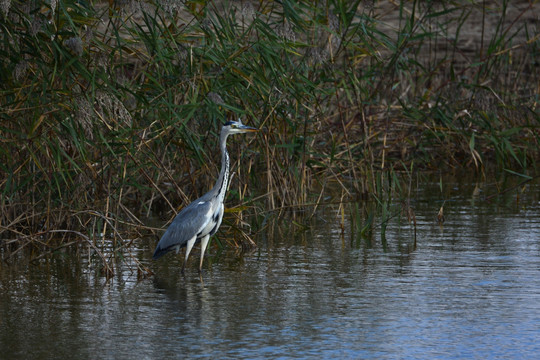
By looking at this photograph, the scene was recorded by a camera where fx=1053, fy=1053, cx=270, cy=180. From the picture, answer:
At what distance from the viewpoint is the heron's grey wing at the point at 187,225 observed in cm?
779

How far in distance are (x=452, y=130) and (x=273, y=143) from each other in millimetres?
3889

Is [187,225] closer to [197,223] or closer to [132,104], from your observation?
[197,223]

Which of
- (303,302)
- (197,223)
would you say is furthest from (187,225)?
(303,302)

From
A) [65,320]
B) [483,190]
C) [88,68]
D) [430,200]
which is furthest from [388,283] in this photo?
[483,190]

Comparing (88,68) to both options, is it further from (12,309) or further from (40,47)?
(12,309)

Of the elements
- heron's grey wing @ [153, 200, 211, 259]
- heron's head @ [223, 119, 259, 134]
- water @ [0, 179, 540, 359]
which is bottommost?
water @ [0, 179, 540, 359]

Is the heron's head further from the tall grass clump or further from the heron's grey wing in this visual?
the heron's grey wing

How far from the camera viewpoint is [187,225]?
779cm

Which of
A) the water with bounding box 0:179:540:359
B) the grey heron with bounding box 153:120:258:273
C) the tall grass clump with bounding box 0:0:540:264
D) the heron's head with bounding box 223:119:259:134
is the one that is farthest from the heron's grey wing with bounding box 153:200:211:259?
the heron's head with bounding box 223:119:259:134

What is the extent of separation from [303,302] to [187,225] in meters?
1.43

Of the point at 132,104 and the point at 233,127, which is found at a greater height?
the point at 132,104

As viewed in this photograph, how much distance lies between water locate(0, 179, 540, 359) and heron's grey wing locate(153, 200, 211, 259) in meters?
Result: 0.26

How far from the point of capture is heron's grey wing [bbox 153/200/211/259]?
307 inches

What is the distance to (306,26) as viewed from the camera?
356 inches
